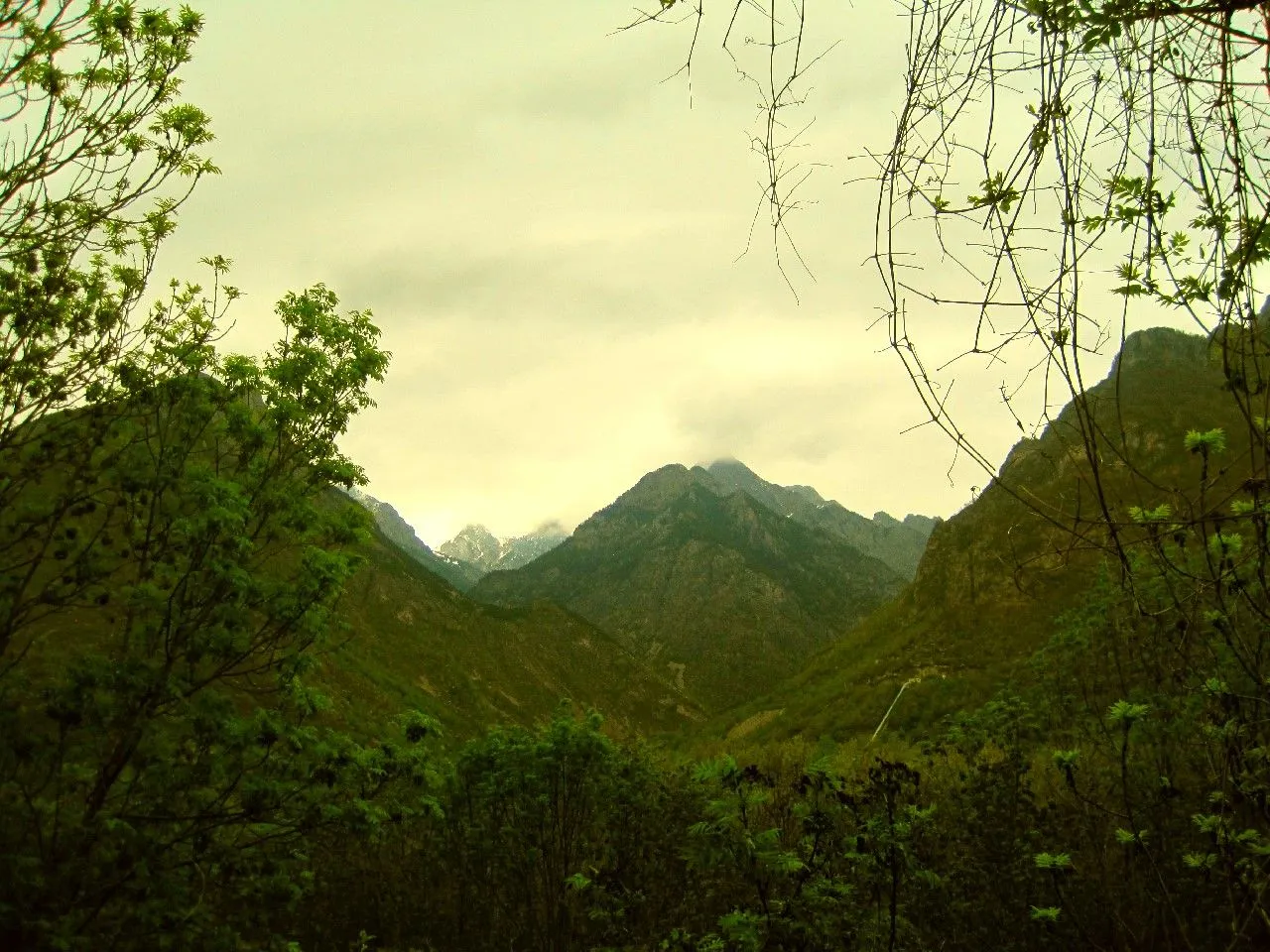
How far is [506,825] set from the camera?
8.35m

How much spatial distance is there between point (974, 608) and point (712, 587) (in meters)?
92.9

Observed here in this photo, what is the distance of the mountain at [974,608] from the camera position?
143 feet

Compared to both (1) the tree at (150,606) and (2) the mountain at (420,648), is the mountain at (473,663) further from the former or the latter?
(1) the tree at (150,606)

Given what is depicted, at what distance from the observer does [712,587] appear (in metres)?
148

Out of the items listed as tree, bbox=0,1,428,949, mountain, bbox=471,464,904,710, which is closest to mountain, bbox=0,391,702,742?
tree, bbox=0,1,428,949

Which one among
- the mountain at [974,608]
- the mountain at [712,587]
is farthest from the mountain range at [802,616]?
the mountain at [712,587]

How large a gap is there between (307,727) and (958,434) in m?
5.28

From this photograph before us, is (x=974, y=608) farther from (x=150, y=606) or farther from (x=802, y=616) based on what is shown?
(x=802, y=616)

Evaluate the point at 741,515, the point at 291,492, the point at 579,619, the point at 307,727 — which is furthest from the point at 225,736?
the point at 741,515

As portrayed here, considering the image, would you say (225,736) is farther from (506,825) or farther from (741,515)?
(741,515)

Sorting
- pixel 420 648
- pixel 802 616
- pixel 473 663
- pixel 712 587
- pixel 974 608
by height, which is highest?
pixel 712 587

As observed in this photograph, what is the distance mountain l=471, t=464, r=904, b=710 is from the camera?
125 meters

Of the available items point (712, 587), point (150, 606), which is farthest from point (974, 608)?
point (712, 587)

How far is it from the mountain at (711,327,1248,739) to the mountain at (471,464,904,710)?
44045 millimetres
